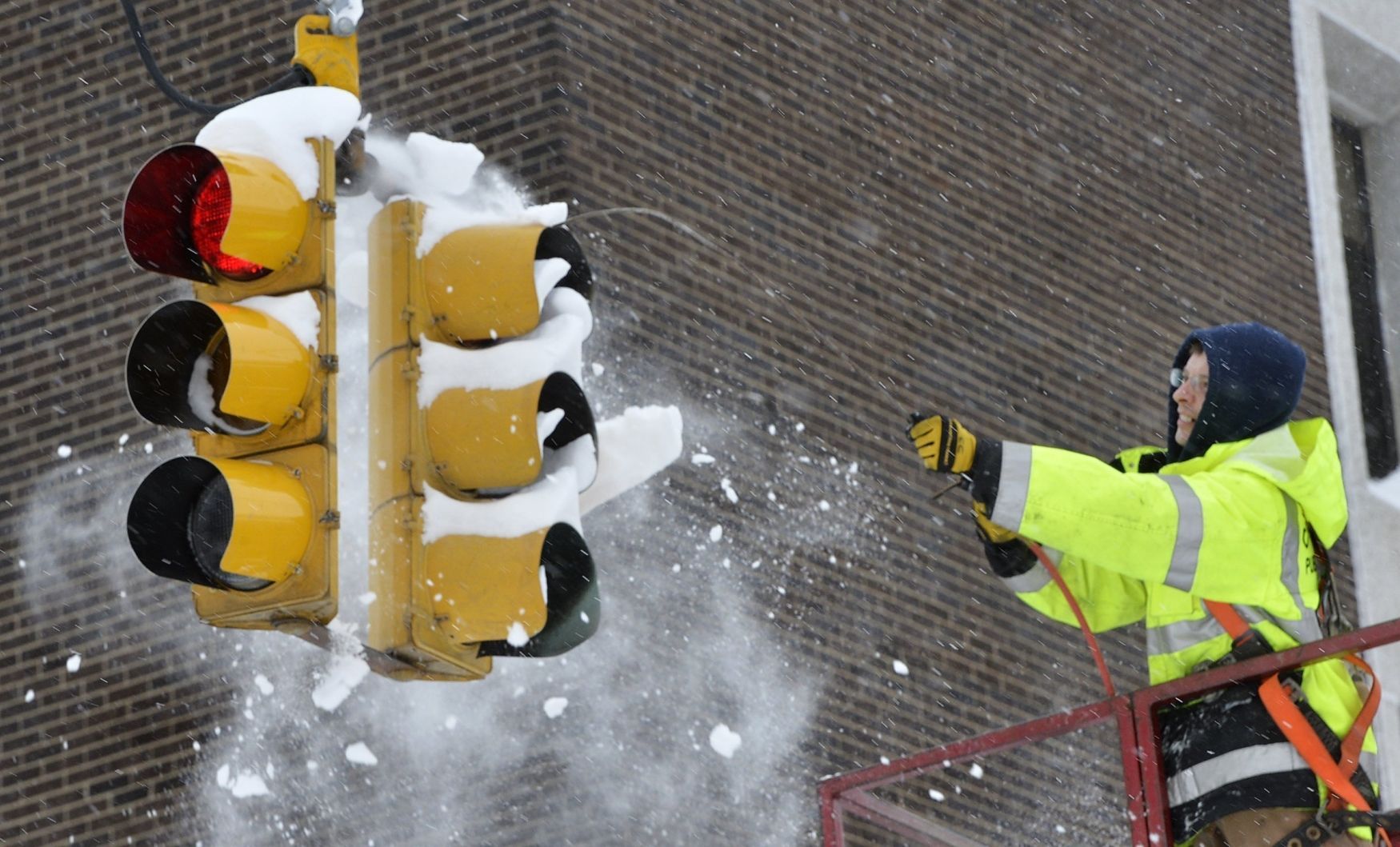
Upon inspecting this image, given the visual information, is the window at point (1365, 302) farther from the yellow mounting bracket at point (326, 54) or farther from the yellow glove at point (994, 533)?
the yellow mounting bracket at point (326, 54)

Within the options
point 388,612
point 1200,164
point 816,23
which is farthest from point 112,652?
point 1200,164

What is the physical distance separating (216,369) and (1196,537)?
2.28 m

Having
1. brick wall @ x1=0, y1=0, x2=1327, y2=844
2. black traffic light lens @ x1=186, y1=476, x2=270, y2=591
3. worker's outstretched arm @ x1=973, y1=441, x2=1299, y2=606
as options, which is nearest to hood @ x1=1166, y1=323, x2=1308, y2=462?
worker's outstretched arm @ x1=973, y1=441, x2=1299, y2=606

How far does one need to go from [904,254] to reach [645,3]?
1766 millimetres

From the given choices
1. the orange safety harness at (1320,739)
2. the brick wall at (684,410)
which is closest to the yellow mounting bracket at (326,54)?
the orange safety harness at (1320,739)

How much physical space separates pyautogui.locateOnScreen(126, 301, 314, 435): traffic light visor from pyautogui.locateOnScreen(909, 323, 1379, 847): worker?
140cm

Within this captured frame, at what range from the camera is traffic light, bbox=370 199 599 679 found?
4.46 meters

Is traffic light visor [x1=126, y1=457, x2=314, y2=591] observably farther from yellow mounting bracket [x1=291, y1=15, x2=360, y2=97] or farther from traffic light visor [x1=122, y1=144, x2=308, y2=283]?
yellow mounting bracket [x1=291, y1=15, x2=360, y2=97]

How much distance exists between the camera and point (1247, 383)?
5.47 meters

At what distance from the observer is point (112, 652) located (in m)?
8.95

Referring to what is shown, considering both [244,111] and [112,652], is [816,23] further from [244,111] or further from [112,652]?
[244,111]

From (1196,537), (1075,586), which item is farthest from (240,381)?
(1075,586)

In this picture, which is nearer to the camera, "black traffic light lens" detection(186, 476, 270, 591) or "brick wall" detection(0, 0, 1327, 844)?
"black traffic light lens" detection(186, 476, 270, 591)

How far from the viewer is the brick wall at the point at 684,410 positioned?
830 centimetres
